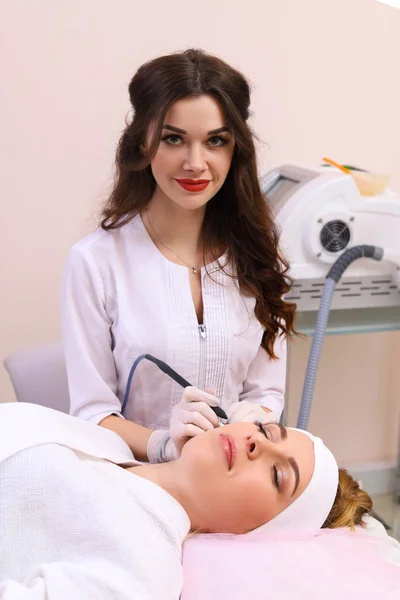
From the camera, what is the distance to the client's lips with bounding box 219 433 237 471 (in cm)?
125

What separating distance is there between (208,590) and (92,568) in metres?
0.18

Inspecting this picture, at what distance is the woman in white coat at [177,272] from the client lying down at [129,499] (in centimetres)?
9

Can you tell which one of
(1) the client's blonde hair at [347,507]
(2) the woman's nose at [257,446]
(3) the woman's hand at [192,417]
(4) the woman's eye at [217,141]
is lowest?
(1) the client's blonde hair at [347,507]

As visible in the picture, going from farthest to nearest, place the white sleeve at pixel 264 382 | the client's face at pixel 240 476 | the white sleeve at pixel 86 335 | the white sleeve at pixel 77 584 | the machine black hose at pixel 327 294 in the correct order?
1. the machine black hose at pixel 327 294
2. the white sleeve at pixel 264 382
3. the white sleeve at pixel 86 335
4. the client's face at pixel 240 476
5. the white sleeve at pixel 77 584

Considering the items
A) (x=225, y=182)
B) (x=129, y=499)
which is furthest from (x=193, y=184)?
(x=129, y=499)

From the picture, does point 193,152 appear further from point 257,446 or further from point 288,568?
point 288,568

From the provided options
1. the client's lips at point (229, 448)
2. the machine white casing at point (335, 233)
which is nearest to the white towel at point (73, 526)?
the client's lips at point (229, 448)

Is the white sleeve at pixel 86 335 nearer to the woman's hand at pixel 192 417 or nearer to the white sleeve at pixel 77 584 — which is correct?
the woman's hand at pixel 192 417

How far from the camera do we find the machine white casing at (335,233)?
198 cm

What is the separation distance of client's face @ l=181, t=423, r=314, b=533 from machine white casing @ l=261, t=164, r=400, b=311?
813 millimetres

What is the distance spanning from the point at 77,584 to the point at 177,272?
0.69 m

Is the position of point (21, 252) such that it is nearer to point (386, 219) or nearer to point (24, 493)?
point (386, 219)

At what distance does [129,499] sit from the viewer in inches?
45.5

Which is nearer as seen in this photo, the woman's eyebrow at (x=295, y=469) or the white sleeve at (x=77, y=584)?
the white sleeve at (x=77, y=584)
